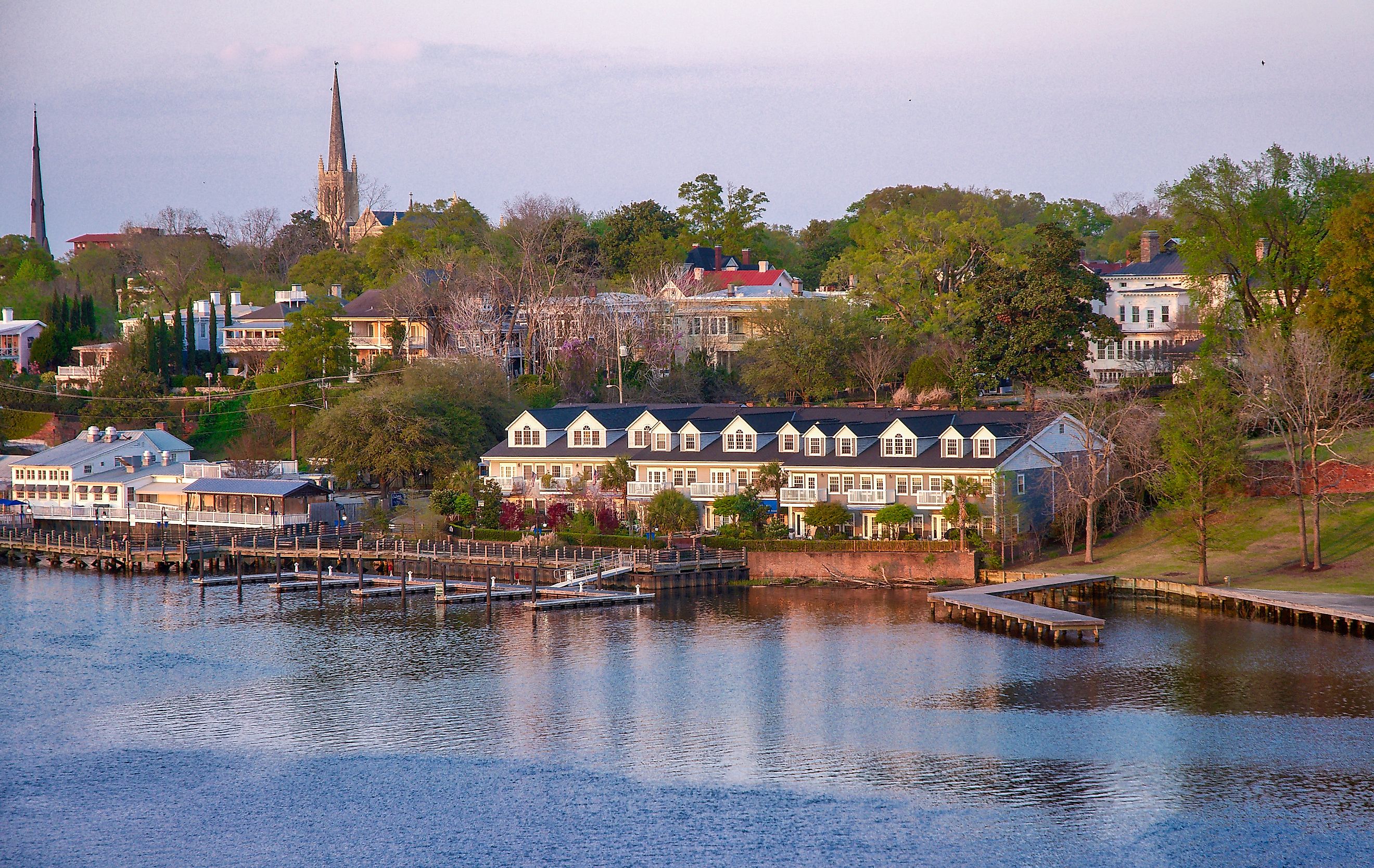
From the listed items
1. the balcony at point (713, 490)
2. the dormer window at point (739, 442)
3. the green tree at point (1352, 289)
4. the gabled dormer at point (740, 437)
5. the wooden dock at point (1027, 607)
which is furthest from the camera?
the dormer window at point (739, 442)

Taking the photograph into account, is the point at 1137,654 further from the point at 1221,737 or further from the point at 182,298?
the point at 182,298

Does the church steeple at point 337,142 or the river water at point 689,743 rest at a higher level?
the church steeple at point 337,142

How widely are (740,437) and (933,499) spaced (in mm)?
10970

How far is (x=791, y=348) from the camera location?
3538 inches

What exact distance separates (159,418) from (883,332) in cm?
4865

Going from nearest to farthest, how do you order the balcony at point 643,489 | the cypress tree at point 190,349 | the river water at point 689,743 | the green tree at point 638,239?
the river water at point 689,743, the balcony at point 643,489, the cypress tree at point 190,349, the green tree at point 638,239

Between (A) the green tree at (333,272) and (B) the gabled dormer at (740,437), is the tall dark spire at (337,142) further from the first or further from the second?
(B) the gabled dormer at (740,437)

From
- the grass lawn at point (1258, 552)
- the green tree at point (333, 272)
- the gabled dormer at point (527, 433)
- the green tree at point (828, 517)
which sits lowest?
the grass lawn at point (1258, 552)

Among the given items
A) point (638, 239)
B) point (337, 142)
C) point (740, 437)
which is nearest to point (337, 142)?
point (337, 142)

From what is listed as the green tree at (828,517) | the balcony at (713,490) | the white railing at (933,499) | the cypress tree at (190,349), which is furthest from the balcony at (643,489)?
the cypress tree at (190,349)

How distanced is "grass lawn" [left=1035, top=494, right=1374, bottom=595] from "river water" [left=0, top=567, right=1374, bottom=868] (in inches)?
199

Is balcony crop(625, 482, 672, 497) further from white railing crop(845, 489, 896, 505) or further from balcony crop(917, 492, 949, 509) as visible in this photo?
balcony crop(917, 492, 949, 509)

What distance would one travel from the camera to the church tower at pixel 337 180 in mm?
174500

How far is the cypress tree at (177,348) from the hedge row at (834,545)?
182 feet
